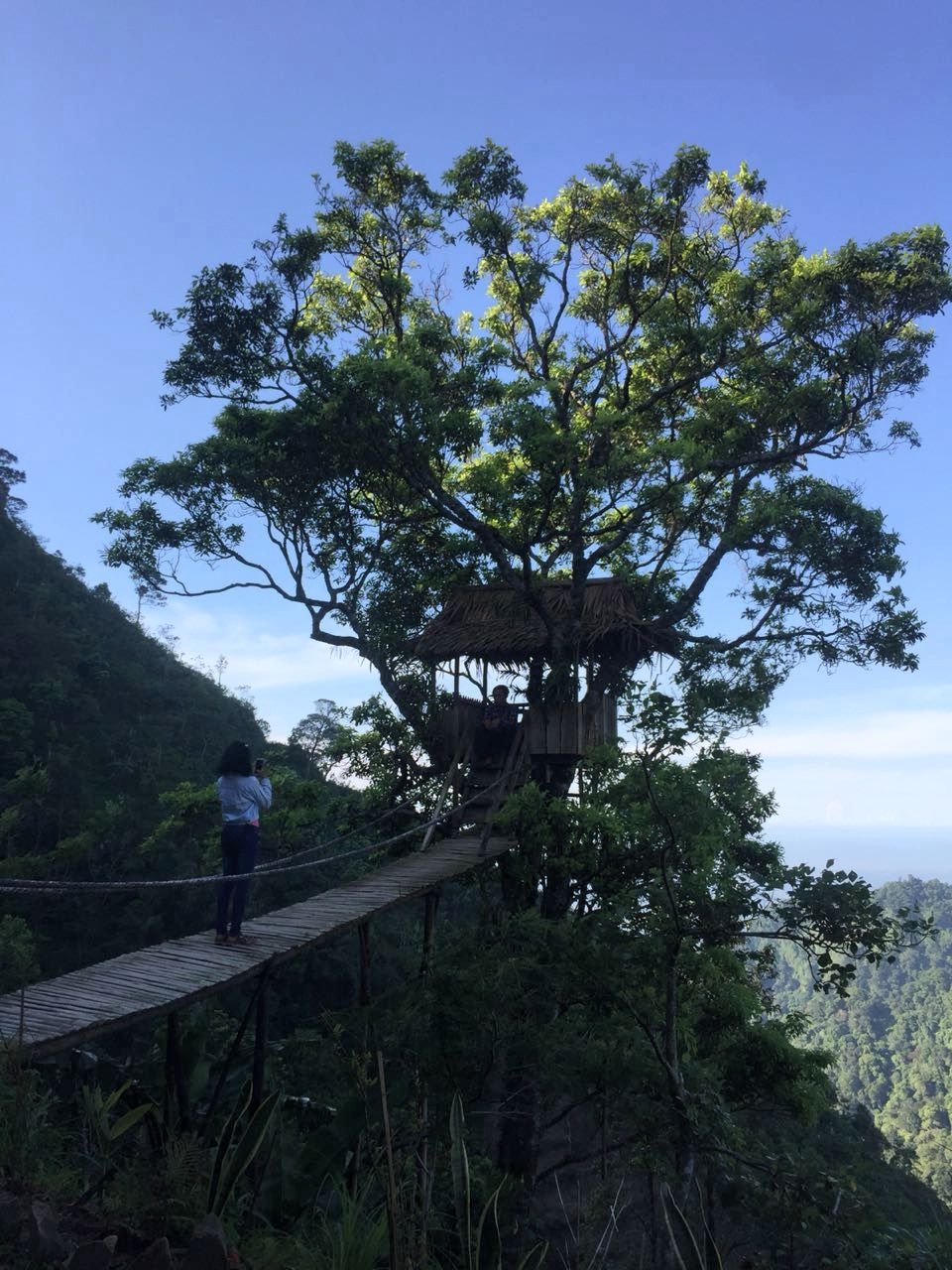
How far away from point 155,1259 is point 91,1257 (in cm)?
21

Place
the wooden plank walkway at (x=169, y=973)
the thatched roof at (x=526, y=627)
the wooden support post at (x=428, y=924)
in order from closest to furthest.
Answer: the wooden plank walkway at (x=169, y=973) < the wooden support post at (x=428, y=924) < the thatched roof at (x=526, y=627)

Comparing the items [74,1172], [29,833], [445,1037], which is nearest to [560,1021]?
[445,1037]

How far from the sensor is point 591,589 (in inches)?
497

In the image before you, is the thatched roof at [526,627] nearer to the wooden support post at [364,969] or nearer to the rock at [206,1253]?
the wooden support post at [364,969]

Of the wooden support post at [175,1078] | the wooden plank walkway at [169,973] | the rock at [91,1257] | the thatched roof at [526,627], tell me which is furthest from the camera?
the thatched roof at [526,627]

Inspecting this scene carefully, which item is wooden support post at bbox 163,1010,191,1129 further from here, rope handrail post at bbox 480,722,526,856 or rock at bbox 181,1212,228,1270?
rope handrail post at bbox 480,722,526,856

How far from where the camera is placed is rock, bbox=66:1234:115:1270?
123 inches

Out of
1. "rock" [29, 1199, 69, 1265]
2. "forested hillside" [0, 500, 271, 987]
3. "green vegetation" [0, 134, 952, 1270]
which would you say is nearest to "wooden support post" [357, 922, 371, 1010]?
"green vegetation" [0, 134, 952, 1270]

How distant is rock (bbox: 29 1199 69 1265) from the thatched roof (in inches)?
367

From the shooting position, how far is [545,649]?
1257 cm

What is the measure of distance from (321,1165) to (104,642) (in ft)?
117

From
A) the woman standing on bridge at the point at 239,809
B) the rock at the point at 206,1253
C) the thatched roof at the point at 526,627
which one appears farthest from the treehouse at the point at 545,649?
the rock at the point at 206,1253

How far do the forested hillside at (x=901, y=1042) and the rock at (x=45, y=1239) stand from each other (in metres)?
51.2

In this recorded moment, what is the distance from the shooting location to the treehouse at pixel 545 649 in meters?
12.1
